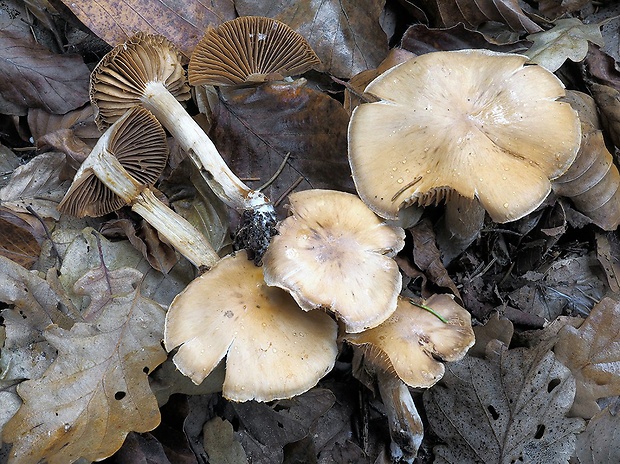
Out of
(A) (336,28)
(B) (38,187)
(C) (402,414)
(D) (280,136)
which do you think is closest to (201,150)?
(D) (280,136)

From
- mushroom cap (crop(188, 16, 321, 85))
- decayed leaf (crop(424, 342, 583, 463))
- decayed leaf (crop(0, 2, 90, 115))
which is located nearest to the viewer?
decayed leaf (crop(424, 342, 583, 463))

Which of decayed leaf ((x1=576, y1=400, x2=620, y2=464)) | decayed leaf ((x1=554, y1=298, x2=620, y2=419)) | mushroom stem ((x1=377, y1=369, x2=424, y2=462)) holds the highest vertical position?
mushroom stem ((x1=377, y1=369, x2=424, y2=462))

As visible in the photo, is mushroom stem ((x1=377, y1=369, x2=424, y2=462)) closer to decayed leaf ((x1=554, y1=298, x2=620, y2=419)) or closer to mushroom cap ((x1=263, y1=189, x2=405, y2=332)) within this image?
mushroom cap ((x1=263, y1=189, x2=405, y2=332))

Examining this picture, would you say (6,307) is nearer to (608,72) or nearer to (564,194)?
(564,194)

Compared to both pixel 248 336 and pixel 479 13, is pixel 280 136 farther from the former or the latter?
pixel 479 13

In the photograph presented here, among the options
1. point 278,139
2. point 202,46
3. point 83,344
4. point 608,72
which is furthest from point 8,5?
point 608,72

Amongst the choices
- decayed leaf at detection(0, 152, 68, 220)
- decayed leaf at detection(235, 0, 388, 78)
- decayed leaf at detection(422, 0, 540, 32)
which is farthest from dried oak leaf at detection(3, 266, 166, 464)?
decayed leaf at detection(422, 0, 540, 32)

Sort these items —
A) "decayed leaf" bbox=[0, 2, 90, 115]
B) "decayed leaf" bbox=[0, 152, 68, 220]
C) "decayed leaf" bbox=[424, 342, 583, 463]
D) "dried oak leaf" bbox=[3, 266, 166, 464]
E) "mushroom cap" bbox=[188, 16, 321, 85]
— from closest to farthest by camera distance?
1. "dried oak leaf" bbox=[3, 266, 166, 464]
2. "decayed leaf" bbox=[424, 342, 583, 463]
3. "mushroom cap" bbox=[188, 16, 321, 85]
4. "decayed leaf" bbox=[0, 152, 68, 220]
5. "decayed leaf" bbox=[0, 2, 90, 115]
